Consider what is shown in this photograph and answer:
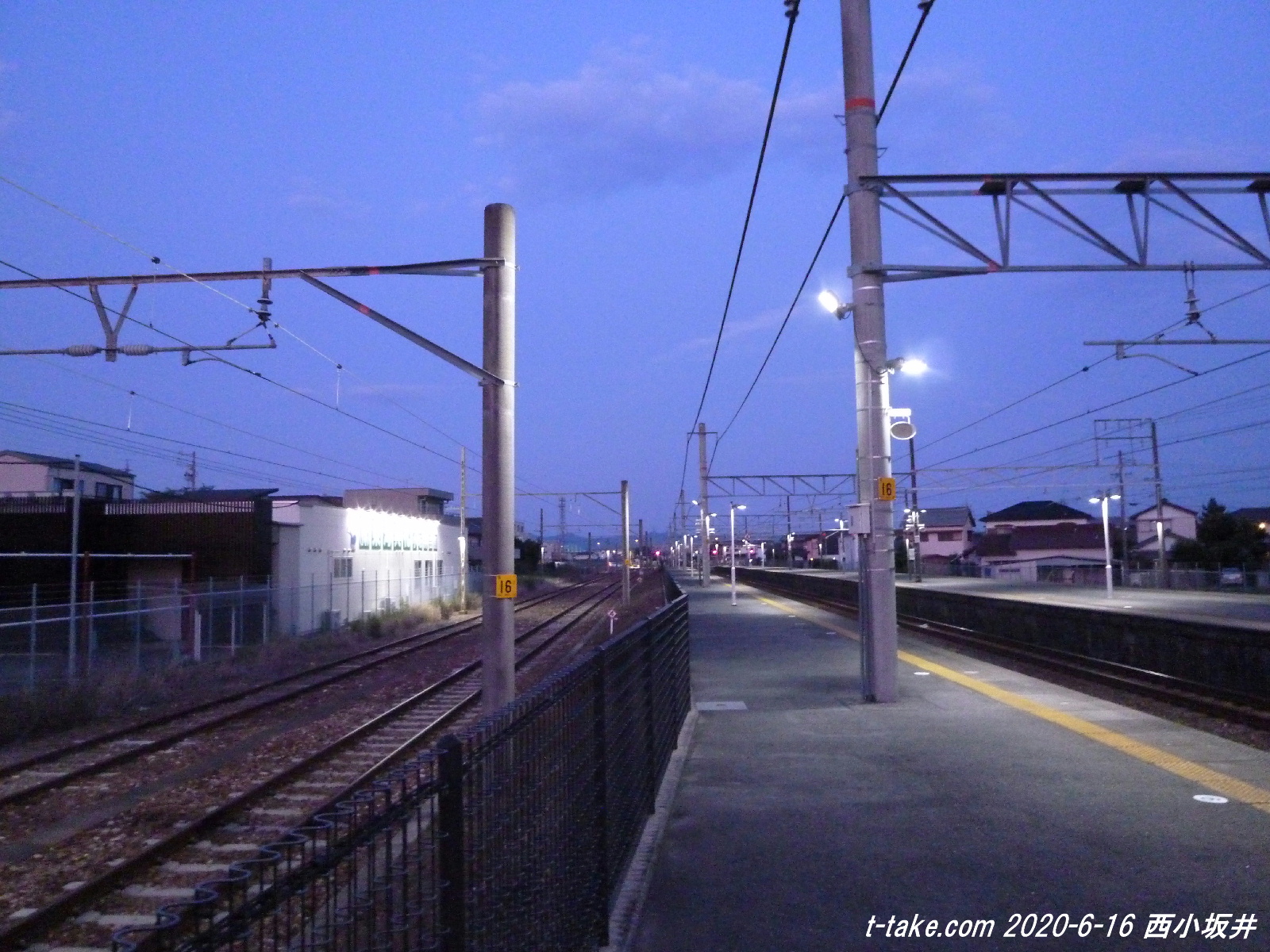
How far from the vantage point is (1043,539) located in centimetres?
9338

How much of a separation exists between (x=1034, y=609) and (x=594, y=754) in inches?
769

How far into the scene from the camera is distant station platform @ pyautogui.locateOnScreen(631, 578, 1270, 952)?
5.59m

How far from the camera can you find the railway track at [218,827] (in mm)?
7164

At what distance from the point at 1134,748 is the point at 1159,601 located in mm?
30379

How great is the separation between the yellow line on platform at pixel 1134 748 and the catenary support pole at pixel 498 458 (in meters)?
5.85

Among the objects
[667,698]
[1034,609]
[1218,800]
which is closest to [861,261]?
[667,698]

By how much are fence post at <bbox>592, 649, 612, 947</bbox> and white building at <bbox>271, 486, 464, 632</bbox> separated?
1016 inches

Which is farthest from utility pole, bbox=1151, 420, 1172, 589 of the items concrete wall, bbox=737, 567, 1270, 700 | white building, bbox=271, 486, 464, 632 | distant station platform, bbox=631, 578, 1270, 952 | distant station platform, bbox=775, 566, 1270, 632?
distant station platform, bbox=631, 578, 1270, 952

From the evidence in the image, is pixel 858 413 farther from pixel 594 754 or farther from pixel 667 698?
pixel 594 754

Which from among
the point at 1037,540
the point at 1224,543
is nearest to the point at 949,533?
the point at 1037,540

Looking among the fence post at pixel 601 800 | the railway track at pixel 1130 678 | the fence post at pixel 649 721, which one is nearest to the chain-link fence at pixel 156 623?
the fence post at pixel 649 721

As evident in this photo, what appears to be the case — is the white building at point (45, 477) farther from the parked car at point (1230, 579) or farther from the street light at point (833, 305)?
the parked car at point (1230, 579)

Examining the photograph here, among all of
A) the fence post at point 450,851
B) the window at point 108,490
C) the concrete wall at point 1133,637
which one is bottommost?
the concrete wall at point 1133,637

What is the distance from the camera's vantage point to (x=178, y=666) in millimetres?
22891
